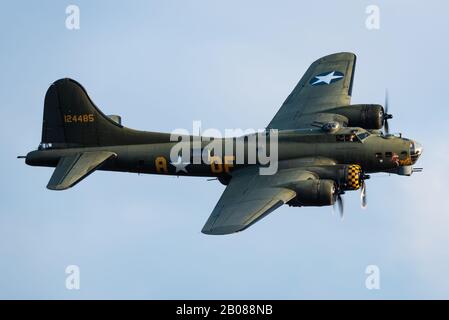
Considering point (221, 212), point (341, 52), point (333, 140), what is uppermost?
point (341, 52)

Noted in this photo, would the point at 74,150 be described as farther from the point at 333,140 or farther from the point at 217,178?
the point at 333,140

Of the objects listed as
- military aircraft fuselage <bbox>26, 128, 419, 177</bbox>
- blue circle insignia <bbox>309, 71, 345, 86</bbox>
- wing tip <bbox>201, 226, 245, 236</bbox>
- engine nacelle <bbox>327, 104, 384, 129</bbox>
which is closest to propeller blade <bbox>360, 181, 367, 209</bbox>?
military aircraft fuselage <bbox>26, 128, 419, 177</bbox>

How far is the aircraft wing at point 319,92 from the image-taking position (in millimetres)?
58781

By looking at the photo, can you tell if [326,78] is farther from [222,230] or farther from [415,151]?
[222,230]

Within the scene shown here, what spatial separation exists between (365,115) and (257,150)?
6577 mm

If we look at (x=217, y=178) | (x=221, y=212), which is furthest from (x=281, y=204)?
(x=217, y=178)

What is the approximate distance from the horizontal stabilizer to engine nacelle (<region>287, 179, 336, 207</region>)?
1053 centimetres

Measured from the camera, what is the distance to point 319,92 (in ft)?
198

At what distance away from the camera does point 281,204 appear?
5003 cm

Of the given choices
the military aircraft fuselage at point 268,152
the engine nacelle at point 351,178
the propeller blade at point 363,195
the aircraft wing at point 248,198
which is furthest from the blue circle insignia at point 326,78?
the engine nacelle at point 351,178

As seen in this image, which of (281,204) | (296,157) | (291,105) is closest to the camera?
(281,204)

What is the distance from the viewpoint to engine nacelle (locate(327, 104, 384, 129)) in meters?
56.9

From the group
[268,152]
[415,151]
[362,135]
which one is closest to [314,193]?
[268,152]

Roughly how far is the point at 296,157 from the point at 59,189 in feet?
38.5
